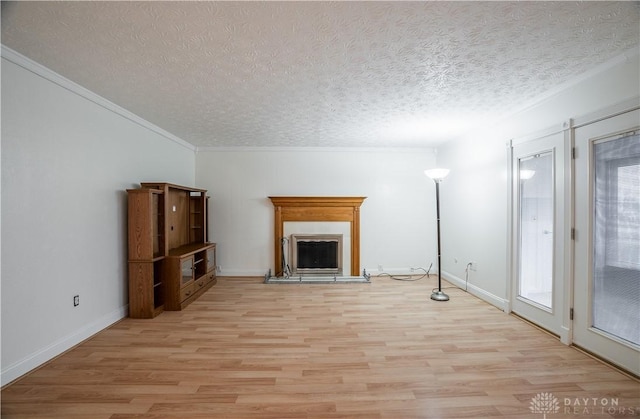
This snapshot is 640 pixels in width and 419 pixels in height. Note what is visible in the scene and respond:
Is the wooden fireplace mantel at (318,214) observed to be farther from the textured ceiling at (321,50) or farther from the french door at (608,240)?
the french door at (608,240)

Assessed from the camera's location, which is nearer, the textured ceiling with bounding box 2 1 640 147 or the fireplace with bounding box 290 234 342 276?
the textured ceiling with bounding box 2 1 640 147

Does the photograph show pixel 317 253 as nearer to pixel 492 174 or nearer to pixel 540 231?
pixel 492 174

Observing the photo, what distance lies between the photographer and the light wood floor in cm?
171

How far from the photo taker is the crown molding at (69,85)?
1954 mm

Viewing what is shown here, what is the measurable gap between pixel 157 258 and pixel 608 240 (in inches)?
181

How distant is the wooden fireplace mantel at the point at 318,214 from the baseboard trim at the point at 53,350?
→ 259cm

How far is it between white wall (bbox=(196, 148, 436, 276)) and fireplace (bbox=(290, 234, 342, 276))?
49 cm

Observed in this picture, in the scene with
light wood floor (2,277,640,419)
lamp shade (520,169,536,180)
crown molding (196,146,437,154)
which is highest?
crown molding (196,146,437,154)

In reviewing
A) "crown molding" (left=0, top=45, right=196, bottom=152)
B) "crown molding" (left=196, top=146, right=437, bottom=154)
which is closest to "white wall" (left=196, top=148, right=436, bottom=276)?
"crown molding" (left=196, top=146, right=437, bottom=154)

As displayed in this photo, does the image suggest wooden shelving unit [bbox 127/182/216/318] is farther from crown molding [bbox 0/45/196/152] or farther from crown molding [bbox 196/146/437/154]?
crown molding [bbox 196/146/437/154]

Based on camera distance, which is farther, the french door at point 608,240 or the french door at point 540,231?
the french door at point 540,231

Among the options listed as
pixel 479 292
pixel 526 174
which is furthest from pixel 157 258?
pixel 526 174

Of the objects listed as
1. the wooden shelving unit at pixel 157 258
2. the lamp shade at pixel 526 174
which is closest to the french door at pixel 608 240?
the lamp shade at pixel 526 174

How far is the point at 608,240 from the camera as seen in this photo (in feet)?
7.24
